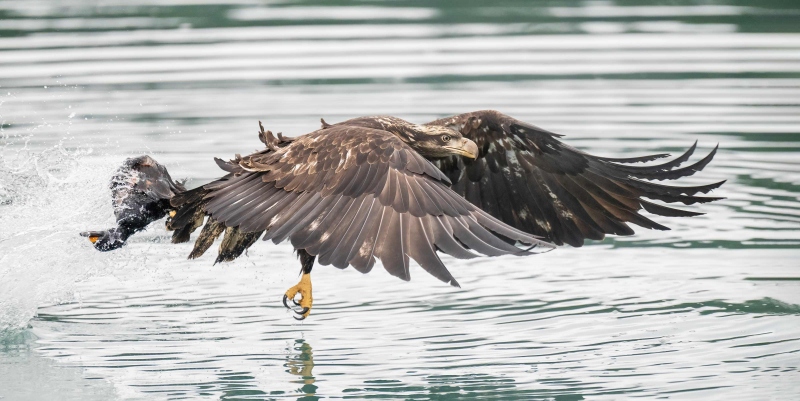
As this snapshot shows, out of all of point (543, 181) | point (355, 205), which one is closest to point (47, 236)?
point (355, 205)

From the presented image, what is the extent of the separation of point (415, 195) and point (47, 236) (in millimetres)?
2842

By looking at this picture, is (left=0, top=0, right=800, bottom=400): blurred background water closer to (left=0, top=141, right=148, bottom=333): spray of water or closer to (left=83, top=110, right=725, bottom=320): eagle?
(left=0, top=141, right=148, bottom=333): spray of water

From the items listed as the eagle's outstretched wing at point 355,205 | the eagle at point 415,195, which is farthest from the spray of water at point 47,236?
the eagle's outstretched wing at point 355,205

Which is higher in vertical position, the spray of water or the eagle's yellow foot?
the spray of water

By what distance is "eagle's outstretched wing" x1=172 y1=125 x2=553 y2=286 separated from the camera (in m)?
5.59

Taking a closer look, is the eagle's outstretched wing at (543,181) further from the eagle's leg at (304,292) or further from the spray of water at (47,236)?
the spray of water at (47,236)

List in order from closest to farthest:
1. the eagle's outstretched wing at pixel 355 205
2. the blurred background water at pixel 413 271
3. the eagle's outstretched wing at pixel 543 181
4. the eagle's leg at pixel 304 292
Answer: the eagle's outstretched wing at pixel 355 205, the blurred background water at pixel 413 271, the eagle's leg at pixel 304 292, the eagle's outstretched wing at pixel 543 181

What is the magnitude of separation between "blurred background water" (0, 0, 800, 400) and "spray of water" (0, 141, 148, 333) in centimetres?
1

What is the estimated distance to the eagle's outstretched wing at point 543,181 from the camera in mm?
7355

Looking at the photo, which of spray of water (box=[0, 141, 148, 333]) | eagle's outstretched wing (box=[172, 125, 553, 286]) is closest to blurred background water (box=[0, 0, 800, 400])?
spray of water (box=[0, 141, 148, 333])

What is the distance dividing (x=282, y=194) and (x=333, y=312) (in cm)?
130

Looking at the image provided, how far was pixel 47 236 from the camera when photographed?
773 centimetres

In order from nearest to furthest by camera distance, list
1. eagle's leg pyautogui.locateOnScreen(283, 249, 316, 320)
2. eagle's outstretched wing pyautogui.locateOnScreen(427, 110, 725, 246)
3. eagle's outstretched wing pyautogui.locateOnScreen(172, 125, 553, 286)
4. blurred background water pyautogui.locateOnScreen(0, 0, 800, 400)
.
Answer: eagle's outstretched wing pyautogui.locateOnScreen(172, 125, 553, 286), blurred background water pyautogui.locateOnScreen(0, 0, 800, 400), eagle's leg pyautogui.locateOnScreen(283, 249, 316, 320), eagle's outstretched wing pyautogui.locateOnScreen(427, 110, 725, 246)

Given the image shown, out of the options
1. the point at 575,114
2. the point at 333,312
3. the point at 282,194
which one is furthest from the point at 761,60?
the point at 282,194
